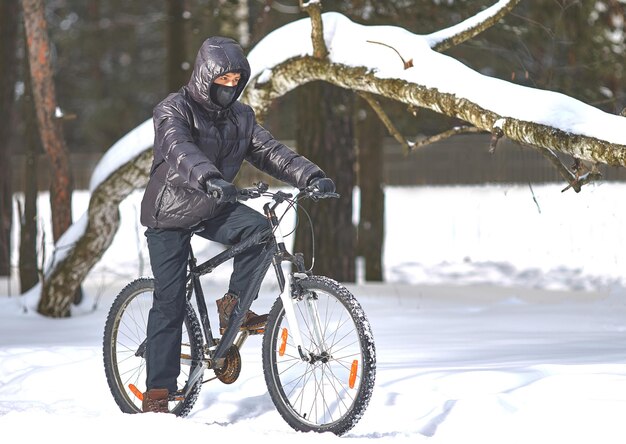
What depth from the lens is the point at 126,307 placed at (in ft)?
20.5

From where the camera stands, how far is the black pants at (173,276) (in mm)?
5539

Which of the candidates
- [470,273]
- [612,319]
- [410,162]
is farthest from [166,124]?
[410,162]

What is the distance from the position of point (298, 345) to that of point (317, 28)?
3394mm

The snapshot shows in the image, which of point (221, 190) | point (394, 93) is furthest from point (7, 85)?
point (221, 190)

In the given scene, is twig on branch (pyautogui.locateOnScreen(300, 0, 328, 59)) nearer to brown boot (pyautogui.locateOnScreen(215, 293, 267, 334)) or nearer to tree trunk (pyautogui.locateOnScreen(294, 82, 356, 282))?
brown boot (pyautogui.locateOnScreen(215, 293, 267, 334))

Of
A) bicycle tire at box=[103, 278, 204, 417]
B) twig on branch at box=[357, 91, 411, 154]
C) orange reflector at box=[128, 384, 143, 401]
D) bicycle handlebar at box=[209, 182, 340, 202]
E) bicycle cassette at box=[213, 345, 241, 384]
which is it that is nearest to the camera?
bicycle handlebar at box=[209, 182, 340, 202]

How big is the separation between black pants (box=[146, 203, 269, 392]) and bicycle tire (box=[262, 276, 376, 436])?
Answer: 1.16ft

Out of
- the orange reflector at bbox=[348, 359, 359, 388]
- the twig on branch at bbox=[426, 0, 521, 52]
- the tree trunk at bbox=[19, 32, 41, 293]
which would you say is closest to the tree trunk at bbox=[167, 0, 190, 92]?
the tree trunk at bbox=[19, 32, 41, 293]

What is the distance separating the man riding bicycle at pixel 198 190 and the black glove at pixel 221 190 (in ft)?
0.47

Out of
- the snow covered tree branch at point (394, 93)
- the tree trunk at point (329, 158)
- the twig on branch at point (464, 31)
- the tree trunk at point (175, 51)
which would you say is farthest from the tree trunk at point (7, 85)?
the twig on branch at point (464, 31)

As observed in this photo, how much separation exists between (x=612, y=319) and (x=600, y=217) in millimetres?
9872

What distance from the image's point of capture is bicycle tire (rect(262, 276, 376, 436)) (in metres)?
5.00

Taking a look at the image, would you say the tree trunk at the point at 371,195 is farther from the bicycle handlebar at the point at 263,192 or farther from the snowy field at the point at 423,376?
the bicycle handlebar at the point at 263,192

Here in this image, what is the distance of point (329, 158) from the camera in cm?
1257
